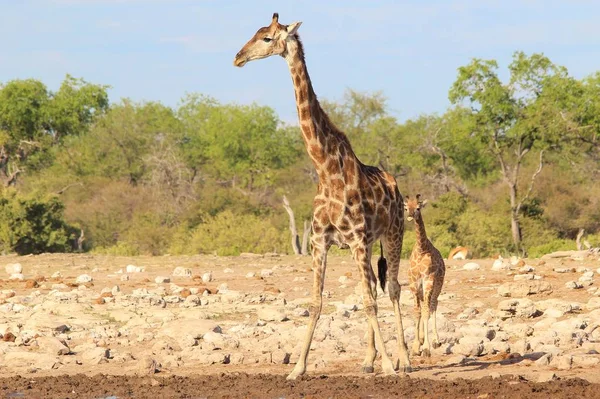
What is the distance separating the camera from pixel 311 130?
1022 cm

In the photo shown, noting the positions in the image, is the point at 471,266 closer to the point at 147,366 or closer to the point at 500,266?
the point at 500,266

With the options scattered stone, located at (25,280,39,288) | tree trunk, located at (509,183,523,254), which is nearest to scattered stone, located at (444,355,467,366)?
scattered stone, located at (25,280,39,288)

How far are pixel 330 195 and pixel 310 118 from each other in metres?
0.76

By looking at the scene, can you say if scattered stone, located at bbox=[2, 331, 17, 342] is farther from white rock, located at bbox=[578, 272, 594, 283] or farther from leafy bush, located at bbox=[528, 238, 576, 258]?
leafy bush, located at bbox=[528, 238, 576, 258]

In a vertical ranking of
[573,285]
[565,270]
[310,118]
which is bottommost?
[573,285]

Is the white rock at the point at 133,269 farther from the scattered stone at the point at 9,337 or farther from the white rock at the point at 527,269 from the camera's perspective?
the scattered stone at the point at 9,337

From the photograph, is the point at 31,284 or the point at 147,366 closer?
the point at 147,366

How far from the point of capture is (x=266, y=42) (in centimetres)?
1005

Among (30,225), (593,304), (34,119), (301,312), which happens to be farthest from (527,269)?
(34,119)

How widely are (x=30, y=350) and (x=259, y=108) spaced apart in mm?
55584

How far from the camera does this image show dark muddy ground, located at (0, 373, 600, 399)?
901 centimetres

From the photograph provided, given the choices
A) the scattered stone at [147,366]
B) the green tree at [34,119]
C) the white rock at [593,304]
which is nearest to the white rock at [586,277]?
the white rock at [593,304]

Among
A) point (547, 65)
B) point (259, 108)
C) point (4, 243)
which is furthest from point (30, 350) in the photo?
point (259, 108)

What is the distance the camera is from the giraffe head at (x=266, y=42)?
10.0 metres
